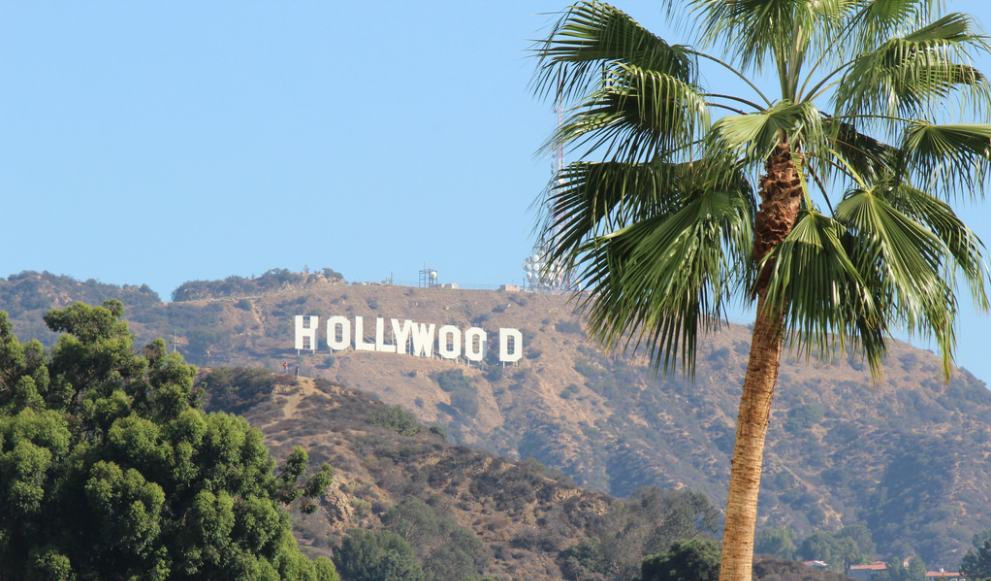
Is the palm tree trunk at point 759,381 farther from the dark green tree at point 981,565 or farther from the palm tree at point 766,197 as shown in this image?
the dark green tree at point 981,565

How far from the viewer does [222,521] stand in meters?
23.0

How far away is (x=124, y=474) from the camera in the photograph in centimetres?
2292

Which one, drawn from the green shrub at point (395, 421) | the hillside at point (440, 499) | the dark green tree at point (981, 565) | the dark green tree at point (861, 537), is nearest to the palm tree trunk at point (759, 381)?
the hillside at point (440, 499)

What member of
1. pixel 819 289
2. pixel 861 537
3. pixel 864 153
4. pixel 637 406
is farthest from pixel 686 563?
pixel 637 406

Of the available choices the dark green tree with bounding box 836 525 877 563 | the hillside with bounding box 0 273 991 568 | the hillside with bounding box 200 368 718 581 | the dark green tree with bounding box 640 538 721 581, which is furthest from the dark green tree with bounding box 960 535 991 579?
the hillside with bounding box 0 273 991 568

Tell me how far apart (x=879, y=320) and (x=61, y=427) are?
66.9ft

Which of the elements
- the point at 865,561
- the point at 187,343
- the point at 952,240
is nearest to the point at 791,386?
the point at 865,561

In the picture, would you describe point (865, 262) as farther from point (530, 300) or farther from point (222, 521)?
point (530, 300)

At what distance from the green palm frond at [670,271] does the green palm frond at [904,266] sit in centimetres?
80

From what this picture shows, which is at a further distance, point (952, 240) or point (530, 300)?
point (530, 300)

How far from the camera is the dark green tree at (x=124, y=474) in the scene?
73.7ft

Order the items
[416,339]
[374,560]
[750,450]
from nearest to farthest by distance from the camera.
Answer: [750,450], [374,560], [416,339]

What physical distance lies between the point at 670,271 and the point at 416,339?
15671cm

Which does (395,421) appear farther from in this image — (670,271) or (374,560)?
(670,271)
